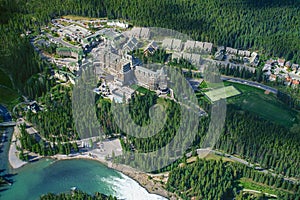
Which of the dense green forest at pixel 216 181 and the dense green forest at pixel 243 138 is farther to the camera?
the dense green forest at pixel 243 138

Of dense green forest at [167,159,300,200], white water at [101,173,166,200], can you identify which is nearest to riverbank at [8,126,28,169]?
white water at [101,173,166,200]

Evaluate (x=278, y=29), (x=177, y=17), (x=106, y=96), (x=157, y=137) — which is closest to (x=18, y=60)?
(x=106, y=96)

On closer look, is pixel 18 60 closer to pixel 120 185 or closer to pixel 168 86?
pixel 168 86

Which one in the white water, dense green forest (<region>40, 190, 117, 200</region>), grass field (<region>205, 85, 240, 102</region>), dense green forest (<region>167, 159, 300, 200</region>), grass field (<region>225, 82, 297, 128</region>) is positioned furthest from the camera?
grass field (<region>205, 85, 240, 102</region>)

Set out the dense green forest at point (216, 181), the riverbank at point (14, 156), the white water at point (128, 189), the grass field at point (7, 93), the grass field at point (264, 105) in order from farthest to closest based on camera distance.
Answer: the grass field at point (7, 93), the grass field at point (264, 105), the riverbank at point (14, 156), the white water at point (128, 189), the dense green forest at point (216, 181)

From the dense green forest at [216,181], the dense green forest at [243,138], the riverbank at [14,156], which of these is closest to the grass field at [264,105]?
the dense green forest at [243,138]

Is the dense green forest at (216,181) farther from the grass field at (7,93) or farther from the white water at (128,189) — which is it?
the grass field at (7,93)

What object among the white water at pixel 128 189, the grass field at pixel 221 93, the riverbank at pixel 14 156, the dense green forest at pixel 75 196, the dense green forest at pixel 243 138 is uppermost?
the grass field at pixel 221 93

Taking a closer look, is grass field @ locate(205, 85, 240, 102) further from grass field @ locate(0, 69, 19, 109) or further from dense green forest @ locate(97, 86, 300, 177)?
grass field @ locate(0, 69, 19, 109)
